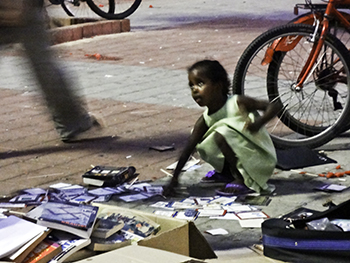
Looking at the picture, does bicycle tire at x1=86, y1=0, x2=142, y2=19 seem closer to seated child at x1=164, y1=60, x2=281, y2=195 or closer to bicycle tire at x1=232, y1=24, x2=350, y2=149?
bicycle tire at x1=232, y1=24, x2=350, y2=149

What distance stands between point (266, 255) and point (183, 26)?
790 centimetres

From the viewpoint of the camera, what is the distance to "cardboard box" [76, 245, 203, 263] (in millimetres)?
2771

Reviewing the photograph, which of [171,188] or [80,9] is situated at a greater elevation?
[80,9]

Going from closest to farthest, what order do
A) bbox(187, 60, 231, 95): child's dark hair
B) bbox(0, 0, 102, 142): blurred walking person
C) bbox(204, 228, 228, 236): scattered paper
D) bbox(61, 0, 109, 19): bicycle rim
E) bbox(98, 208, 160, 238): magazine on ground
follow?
bbox(98, 208, 160, 238): magazine on ground → bbox(204, 228, 228, 236): scattered paper → bbox(187, 60, 231, 95): child's dark hair → bbox(0, 0, 102, 142): blurred walking person → bbox(61, 0, 109, 19): bicycle rim

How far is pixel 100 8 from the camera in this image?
11.6 meters

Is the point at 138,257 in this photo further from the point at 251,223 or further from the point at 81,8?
the point at 81,8

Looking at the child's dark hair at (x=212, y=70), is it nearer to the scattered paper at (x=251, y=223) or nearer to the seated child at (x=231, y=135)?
the seated child at (x=231, y=135)

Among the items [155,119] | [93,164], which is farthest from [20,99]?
[93,164]

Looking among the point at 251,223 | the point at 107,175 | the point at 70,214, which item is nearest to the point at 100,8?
the point at 107,175

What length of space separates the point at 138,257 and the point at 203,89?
188cm

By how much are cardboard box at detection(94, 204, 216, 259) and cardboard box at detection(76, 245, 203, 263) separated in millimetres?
203

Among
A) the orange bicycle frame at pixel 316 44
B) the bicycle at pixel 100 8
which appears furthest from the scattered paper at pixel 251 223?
the bicycle at pixel 100 8

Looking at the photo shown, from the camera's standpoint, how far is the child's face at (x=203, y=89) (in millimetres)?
4492

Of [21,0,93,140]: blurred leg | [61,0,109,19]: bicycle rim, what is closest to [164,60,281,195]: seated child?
[21,0,93,140]: blurred leg
